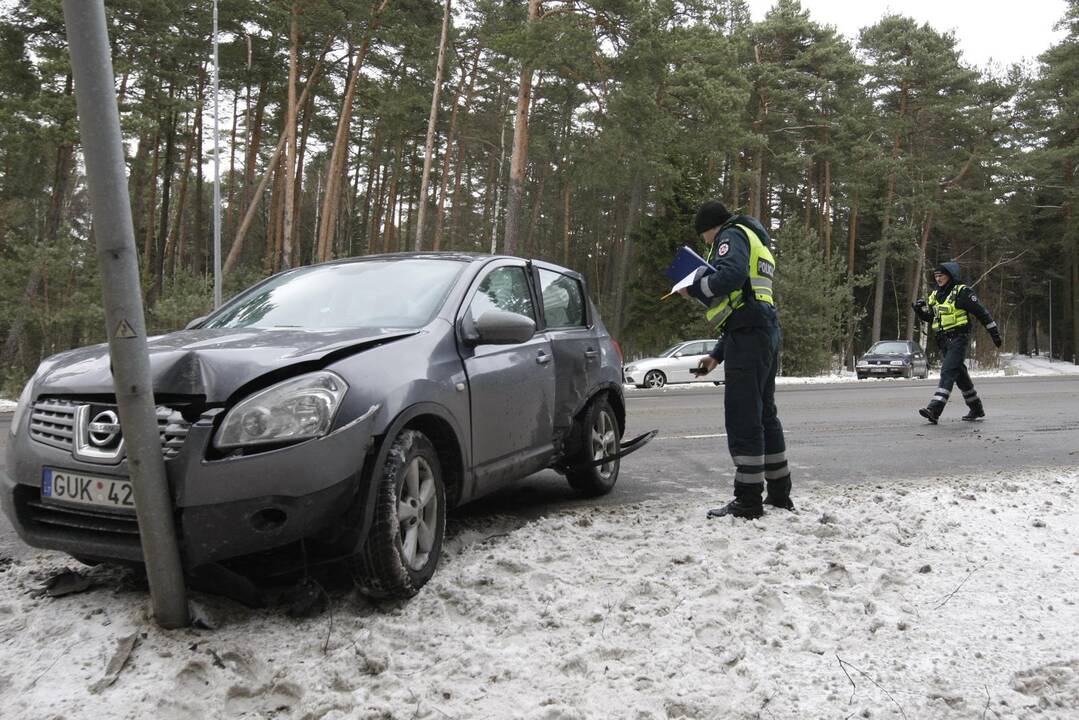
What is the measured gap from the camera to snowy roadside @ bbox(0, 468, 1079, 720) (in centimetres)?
265

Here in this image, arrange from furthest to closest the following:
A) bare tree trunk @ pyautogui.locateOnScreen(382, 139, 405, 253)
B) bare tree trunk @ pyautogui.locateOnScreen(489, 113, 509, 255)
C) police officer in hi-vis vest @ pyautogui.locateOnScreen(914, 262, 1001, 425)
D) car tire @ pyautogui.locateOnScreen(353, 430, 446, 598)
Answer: bare tree trunk @ pyautogui.locateOnScreen(382, 139, 405, 253), bare tree trunk @ pyautogui.locateOnScreen(489, 113, 509, 255), police officer in hi-vis vest @ pyautogui.locateOnScreen(914, 262, 1001, 425), car tire @ pyautogui.locateOnScreen(353, 430, 446, 598)

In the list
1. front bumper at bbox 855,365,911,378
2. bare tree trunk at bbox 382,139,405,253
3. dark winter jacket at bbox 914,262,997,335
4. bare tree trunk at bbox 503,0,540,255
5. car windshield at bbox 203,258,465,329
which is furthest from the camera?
bare tree trunk at bbox 382,139,405,253

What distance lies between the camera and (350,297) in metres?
4.48

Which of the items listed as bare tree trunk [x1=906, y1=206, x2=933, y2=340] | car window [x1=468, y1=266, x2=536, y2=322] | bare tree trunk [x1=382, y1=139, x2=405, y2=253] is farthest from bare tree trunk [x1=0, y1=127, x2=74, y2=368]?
bare tree trunk [x1=906, y1=206, x2=933, y2=340]

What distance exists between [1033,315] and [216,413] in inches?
2961

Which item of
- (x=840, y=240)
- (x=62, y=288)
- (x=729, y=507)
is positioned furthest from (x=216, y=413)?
(x=840, y=240)

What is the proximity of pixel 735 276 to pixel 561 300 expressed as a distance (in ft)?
4.74

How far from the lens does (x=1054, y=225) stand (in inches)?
2048

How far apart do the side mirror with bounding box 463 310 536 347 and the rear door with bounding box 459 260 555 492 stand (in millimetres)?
78

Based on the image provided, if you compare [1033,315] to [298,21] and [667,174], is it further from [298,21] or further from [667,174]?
[298,21]

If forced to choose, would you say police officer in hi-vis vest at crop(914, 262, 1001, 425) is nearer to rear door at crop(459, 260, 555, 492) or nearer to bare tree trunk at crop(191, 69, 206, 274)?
rear door at crop(459, 260, 555, 492)

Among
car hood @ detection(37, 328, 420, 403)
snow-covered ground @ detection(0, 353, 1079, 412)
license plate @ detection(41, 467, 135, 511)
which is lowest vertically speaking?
snow-covered ground @ detection(0, 353, 1079, 412)

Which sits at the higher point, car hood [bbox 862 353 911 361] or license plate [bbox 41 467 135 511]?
license plate [bbox 41 467 135 511]

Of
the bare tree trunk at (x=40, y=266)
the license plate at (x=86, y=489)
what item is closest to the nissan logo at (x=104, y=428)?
the license plate at (x=86, y=489)
